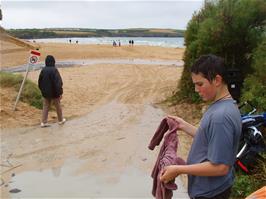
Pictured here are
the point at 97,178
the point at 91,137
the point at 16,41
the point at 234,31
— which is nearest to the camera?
the point at 97,178

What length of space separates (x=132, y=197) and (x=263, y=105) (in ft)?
8.70

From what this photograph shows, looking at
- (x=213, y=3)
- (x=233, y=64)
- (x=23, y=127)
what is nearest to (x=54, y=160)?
(x=23, y=127)

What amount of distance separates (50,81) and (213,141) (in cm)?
836

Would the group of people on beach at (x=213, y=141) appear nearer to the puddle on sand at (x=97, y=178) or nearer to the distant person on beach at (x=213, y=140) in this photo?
the distant person on beach at (x=213, y=140)

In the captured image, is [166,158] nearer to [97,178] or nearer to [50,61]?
[97,178]

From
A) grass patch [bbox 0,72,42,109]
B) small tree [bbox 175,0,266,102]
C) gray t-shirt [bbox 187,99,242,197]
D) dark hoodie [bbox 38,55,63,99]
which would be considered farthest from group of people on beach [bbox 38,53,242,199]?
grass patch [bbox 0,72,42,109]

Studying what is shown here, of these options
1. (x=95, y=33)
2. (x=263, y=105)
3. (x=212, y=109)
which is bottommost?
(x=95, y=33)

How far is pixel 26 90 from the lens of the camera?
43.6ft

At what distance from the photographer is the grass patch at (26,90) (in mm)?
12957

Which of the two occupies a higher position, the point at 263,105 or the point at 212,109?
the point at 212,109

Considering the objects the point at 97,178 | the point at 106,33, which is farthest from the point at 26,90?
the point at 106,33

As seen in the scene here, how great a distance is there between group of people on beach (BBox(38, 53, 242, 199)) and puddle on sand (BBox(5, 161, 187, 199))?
3.14 meters

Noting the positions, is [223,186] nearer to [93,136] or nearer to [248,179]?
[248,179]

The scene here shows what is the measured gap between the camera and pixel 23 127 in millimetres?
10773
